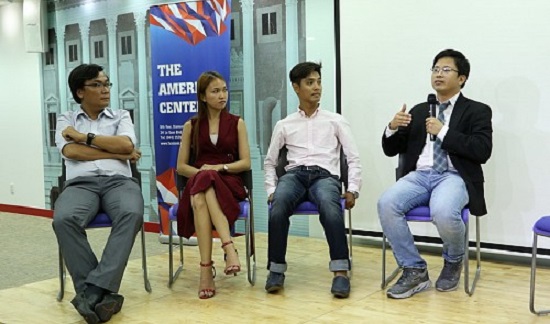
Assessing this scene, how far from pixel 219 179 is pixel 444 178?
1234 millimetres

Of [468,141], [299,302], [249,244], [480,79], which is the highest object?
[480,79]

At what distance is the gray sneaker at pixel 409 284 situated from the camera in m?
3.26

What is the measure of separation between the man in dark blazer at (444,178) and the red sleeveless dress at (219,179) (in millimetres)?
813

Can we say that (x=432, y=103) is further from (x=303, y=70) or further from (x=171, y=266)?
(x=171, y=266)

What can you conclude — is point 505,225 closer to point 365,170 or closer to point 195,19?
point 365,170

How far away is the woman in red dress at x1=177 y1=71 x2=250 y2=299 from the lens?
3369mm

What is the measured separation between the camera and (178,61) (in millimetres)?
4750

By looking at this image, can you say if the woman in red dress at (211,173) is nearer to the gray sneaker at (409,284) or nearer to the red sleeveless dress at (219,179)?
the red sleeveless dress at (219,179)

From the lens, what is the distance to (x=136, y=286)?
3682 mm

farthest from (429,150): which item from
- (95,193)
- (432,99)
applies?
(95,193)

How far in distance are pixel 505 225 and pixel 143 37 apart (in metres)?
3.67

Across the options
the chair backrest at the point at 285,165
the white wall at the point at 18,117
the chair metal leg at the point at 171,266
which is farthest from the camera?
the white wall at the point at 18,117

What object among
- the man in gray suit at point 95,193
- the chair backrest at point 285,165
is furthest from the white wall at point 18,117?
the chair backrest at point 285,165

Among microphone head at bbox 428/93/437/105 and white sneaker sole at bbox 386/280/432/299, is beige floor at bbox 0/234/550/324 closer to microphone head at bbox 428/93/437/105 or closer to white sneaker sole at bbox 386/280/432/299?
white sneaker sole at bbox 386/280/432/299
